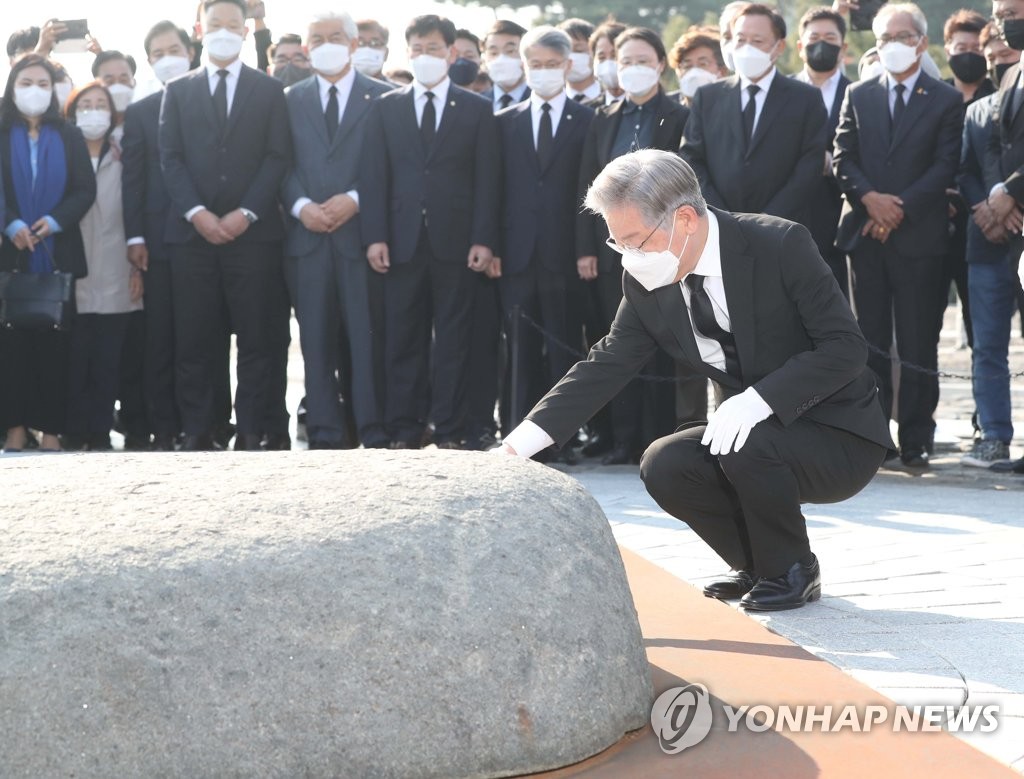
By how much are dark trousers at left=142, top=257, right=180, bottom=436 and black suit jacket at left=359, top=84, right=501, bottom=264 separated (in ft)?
4.15

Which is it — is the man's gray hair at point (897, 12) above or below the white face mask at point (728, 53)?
above

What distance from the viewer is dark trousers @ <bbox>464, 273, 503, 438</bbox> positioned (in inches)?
310

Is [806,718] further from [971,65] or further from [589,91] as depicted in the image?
[589,91]

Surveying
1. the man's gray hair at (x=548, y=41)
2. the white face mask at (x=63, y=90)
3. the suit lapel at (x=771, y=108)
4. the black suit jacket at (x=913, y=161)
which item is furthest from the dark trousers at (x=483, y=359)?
the white face mask at (x=63, y=90)

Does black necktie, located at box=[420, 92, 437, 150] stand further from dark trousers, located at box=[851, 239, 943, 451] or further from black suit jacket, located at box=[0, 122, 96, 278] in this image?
dark trousers, located at box=[851, 239, 943, 451]

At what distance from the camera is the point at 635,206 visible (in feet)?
13.2

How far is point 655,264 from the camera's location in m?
4.16

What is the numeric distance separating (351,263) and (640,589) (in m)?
3.66

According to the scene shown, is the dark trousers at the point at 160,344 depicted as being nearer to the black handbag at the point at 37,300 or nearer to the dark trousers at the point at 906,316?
the black handbag at the point at 37,300

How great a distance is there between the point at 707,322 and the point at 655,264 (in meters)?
0.32

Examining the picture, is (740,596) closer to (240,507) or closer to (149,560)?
(240,507)

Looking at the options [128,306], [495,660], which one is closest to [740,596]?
[495,660]

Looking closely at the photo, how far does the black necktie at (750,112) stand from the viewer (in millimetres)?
7262

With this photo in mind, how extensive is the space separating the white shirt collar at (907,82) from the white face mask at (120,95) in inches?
177
